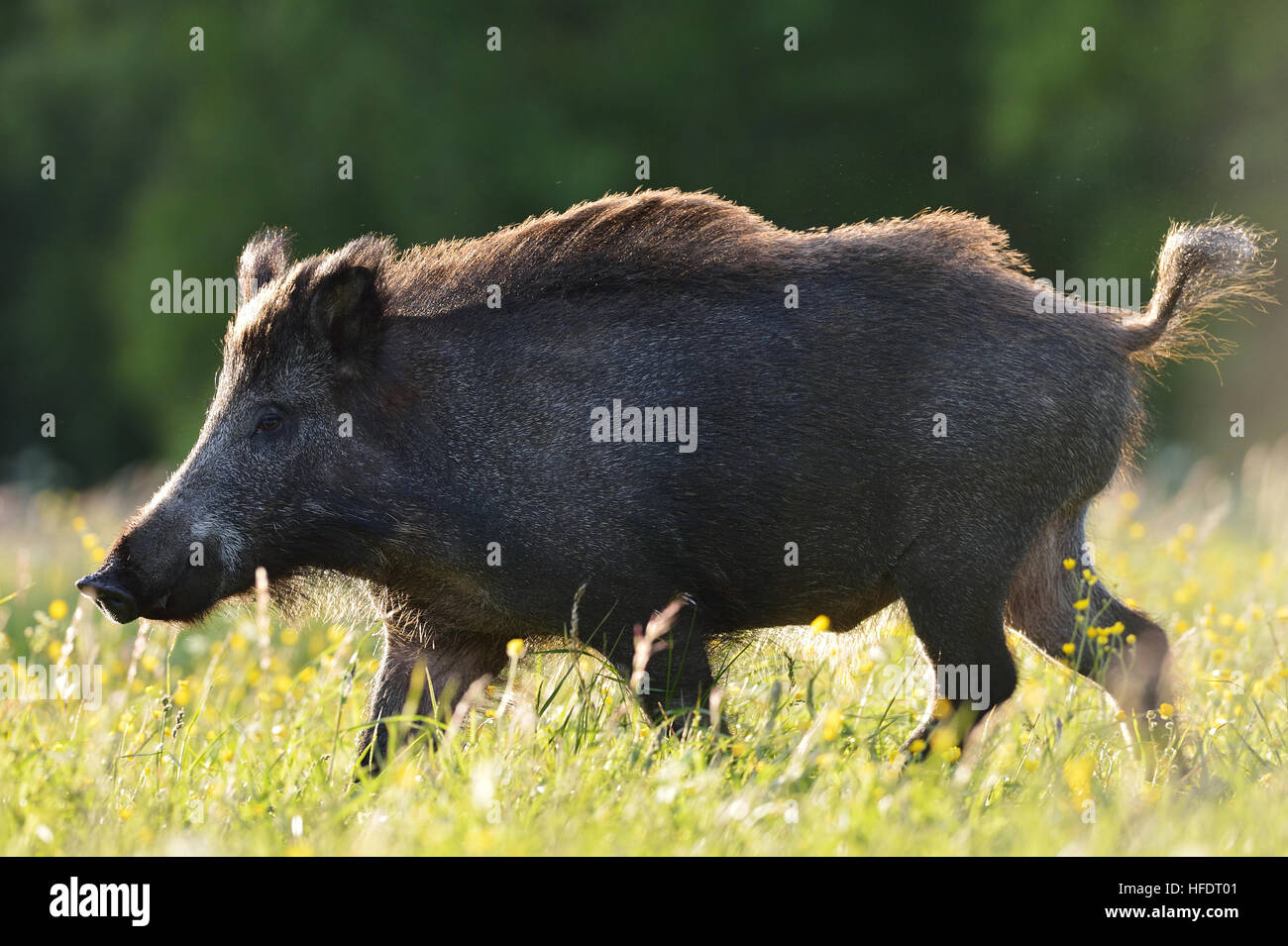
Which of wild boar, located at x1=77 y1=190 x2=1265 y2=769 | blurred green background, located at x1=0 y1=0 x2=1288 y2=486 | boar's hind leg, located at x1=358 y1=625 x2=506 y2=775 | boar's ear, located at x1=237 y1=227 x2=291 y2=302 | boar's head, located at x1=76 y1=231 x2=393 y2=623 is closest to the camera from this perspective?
wild boar, located at x1=77 y1=190 x2=1265 y2=769

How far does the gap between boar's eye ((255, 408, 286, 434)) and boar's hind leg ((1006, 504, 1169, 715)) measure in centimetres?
224

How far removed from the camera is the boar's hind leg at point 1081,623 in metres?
4.77

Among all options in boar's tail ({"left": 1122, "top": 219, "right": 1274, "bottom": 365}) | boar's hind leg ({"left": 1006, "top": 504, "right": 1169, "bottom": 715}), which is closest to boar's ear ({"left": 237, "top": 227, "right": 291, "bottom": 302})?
boar's hind leg ({"left": 1006, "top": 504, "right": 1169, "bottom": 715})

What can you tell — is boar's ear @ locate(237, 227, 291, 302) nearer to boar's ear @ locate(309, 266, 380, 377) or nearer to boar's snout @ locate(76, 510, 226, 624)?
boar's ear @ locate(309, 266, 380, 377)

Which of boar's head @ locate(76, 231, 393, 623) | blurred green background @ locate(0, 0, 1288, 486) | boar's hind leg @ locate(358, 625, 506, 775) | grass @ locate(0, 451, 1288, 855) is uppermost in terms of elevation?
blurred green background @ locate(0, 0, 1288, 486)

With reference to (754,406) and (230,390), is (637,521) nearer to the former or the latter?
(754,406)

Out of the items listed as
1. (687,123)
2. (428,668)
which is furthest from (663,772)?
(687,123)

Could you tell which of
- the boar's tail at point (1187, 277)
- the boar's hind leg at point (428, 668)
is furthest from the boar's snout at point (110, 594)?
the boar's tail at point (1187, 277)

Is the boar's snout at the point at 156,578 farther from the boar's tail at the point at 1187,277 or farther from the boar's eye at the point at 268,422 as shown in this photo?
the boar's tail at the point at 1187,277

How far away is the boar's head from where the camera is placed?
4.54 metres

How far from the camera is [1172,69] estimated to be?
15461 mm
